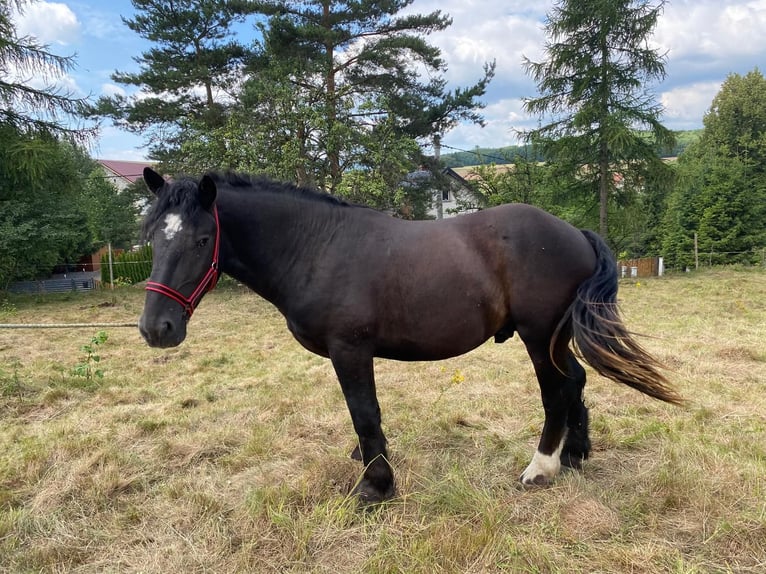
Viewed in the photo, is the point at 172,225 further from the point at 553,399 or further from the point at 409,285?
the point at 553,399

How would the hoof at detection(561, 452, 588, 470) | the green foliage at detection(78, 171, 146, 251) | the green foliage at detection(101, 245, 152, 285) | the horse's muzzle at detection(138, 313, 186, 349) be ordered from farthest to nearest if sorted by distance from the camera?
the green foliage at detection(78, 171, 146, 251) → the green foliage at detection(101, 245, 152, 285) → the hoof at detection(561, 452, 588, 470) → the horse's muzzle at detection(138, 313, 186, 349)

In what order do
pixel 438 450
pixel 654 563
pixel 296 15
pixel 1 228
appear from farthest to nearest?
1. pixel 296 15
2. pixel 1 228
3. pixel 438 450
4. pixel 654 563

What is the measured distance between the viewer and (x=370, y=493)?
2.50 meters

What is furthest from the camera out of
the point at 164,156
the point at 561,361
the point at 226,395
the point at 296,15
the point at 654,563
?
the point at 164,156

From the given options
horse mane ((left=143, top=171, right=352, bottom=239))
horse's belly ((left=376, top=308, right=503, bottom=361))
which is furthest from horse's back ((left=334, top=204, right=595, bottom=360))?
horse mane ((left=143, top=171, right=352, bottom=239))

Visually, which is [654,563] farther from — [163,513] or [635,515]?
[163,513]

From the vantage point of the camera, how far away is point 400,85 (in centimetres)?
1367

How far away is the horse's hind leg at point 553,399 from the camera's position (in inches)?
100.0

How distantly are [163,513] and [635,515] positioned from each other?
8.22 ft

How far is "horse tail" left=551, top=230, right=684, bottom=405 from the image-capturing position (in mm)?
2324

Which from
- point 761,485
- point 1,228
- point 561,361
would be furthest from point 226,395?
point 1,228

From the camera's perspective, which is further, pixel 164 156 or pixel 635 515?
pixel 164 156

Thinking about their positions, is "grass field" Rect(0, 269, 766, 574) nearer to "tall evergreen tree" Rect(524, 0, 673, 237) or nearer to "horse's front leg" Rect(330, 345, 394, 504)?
"horse's front leg" Rect(330, 345, 394, 504)

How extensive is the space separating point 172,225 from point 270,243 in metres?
0.51
